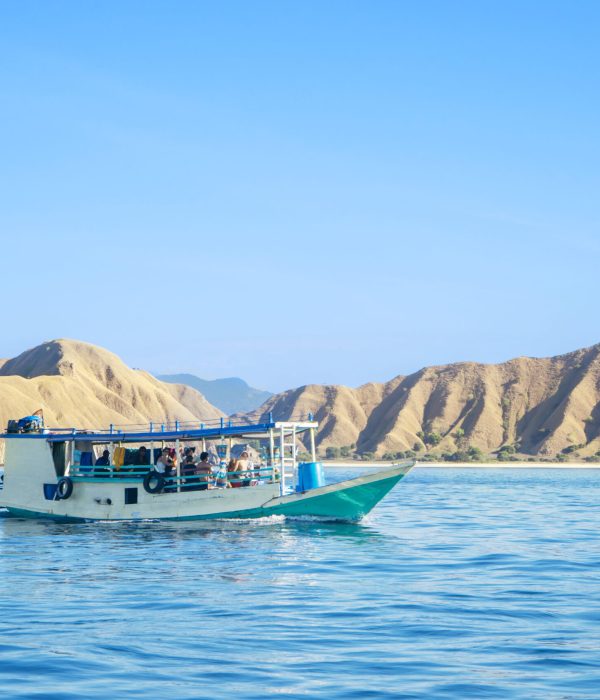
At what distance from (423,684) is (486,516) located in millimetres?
29204

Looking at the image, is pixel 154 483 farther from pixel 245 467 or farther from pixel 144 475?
pixel 245 467

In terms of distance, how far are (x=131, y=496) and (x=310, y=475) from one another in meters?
6.22

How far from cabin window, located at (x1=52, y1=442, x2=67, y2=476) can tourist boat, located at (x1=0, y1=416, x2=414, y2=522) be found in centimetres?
4

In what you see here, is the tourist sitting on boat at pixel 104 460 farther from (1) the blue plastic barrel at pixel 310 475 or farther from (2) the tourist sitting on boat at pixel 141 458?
(1) the blue plastic barrel at pixel 310 475

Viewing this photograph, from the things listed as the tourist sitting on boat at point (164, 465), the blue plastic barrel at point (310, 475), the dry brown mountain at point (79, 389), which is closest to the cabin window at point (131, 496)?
the tourist sitting on boat at point (164, 465)

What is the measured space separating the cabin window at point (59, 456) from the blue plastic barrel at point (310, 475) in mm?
9137

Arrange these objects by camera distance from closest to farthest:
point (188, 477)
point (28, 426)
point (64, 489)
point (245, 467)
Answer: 1. point (188, 477)
2. point (245, 467)
3. point (64, 489)
4. point (28, 426)

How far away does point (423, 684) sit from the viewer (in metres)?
12.2

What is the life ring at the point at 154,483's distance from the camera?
33.3m

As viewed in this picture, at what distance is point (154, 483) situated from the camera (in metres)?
33.3

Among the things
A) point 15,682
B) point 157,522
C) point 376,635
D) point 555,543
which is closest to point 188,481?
point 157,522

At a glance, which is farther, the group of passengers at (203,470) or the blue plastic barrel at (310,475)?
the group of passengers at (203,470)

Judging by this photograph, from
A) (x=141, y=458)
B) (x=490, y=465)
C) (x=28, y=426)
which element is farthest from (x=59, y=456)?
(x=490, y=465)

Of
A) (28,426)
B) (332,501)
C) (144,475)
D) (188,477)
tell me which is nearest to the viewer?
(332,501)
